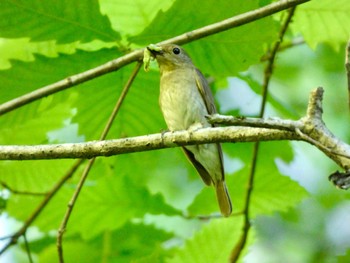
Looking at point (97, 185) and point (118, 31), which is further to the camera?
point (97, 185)

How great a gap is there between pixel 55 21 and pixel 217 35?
2.61 feet

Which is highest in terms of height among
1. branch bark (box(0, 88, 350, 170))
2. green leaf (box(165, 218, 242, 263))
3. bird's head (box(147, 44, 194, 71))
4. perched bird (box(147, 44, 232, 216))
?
bird's head (box(147, 44, 194, 71))

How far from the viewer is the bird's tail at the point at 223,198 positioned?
14.4 ft

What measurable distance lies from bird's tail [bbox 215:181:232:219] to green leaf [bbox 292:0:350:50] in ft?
3.24

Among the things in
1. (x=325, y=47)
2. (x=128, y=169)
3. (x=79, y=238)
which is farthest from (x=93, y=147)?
(x=325, y=47)

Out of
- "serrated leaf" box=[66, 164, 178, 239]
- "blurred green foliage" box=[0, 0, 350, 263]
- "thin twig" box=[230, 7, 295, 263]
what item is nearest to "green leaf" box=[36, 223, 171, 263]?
"blurred green foliage" box=[0, 0, 350, 263]

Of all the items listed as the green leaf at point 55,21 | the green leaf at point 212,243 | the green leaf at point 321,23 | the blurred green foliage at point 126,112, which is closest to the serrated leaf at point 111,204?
the blurred green foliage at point 126,112

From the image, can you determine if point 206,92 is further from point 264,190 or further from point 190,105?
point 264,190

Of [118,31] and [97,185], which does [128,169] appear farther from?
[118,31]

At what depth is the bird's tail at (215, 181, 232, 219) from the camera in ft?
14.4

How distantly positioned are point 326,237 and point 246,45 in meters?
4.25

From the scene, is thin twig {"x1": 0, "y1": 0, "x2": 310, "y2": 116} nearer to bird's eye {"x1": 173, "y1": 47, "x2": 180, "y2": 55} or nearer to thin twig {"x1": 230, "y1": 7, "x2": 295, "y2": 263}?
thin twig {"x1": 230, "y1": 7, "x2": 295, "y2": 263}

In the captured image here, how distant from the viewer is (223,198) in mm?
4484

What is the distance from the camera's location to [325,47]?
7.64 metres
